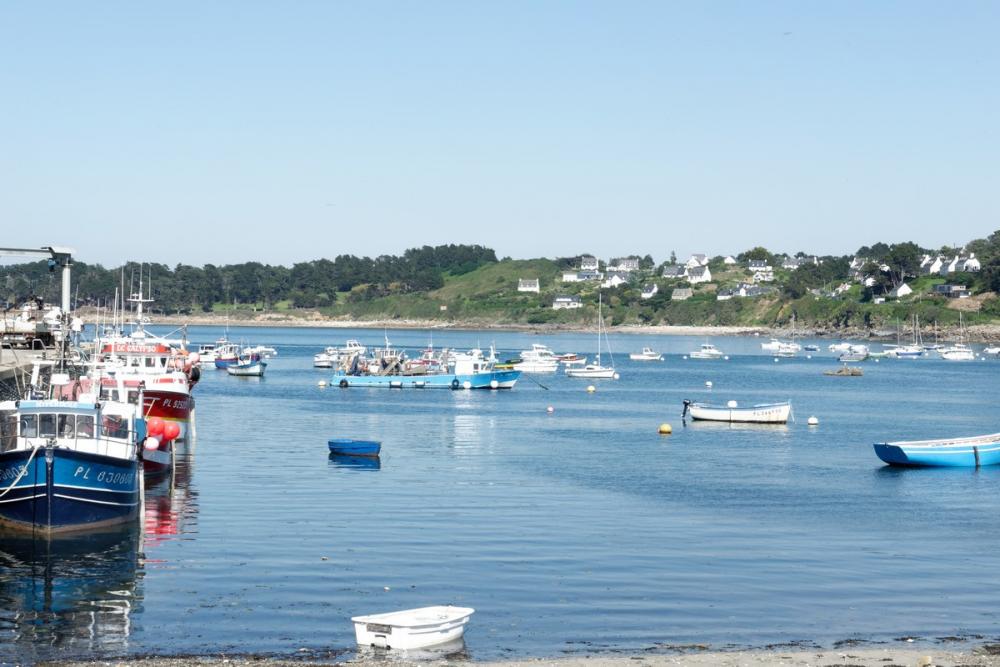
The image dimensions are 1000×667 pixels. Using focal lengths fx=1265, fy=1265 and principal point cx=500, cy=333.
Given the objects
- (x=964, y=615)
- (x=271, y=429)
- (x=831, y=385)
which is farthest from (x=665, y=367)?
(x=964, y=615)

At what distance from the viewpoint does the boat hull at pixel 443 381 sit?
12444cm

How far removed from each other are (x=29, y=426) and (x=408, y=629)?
17011 millimetres

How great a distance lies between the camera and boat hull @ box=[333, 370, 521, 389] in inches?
4899

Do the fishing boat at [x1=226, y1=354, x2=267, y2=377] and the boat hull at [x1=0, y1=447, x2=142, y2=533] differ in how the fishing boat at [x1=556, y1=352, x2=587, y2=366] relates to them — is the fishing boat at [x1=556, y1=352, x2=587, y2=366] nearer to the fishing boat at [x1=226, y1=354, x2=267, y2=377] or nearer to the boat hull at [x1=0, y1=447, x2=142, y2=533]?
the fishing boat at [x1=226, y1=354, x2=267, y2=377]

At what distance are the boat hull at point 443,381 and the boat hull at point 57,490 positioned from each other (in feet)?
287

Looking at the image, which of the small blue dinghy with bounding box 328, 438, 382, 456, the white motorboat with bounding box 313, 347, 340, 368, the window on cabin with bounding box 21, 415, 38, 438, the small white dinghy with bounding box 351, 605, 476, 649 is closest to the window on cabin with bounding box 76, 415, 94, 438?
the window on cabin with bounding box 21, 415, 38, 438

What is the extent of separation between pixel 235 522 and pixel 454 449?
27.4 m

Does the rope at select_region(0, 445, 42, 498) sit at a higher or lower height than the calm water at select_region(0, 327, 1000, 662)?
higher

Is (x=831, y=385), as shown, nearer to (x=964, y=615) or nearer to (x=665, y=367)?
(x=665, y=367)

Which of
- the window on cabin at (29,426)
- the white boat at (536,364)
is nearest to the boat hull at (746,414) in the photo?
the window on cabin at (29,426)

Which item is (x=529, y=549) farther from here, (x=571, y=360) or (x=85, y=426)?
(x=571, y=360)

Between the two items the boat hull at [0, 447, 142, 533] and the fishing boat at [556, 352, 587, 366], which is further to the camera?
the fishing boat at [556, 352, 587, 366]

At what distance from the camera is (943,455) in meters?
62.3

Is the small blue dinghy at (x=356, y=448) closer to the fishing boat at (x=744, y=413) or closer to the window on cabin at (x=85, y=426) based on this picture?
the window on cabin at (x=85, y=426)
